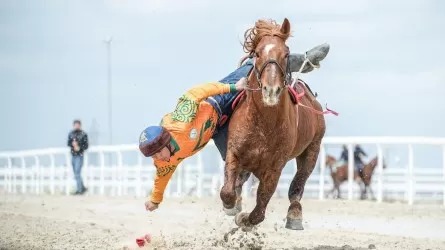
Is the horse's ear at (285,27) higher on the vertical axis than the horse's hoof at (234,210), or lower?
higher

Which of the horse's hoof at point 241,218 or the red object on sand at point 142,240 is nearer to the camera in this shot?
the horse's hoof at point 241,218

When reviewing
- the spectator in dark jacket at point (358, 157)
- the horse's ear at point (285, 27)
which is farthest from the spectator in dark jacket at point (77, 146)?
the horse's ear at point (285, 27)

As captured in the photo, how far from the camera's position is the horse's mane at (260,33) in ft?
24.6

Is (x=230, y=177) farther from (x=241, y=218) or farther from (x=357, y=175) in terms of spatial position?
(x=357, y=175)

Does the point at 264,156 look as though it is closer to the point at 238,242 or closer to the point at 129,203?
the point at 238,242

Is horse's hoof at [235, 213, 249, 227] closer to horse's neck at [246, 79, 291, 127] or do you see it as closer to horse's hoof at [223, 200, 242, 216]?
horse's hoof at [223, 200, 242, 216]

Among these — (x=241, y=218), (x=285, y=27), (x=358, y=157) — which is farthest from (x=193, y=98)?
(x=358, y=157)

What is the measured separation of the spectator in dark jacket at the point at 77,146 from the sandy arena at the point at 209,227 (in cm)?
456

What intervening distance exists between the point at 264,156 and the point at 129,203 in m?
9.22

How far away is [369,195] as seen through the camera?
1784 cm

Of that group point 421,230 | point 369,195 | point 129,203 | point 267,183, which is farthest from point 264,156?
point 369,195

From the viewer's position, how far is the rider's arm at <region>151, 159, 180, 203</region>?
317 inches

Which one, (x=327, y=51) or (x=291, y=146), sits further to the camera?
(x=327, y=51)

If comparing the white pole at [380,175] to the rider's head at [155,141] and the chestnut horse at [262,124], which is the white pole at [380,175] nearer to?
the chestnut horse at [262,124]
